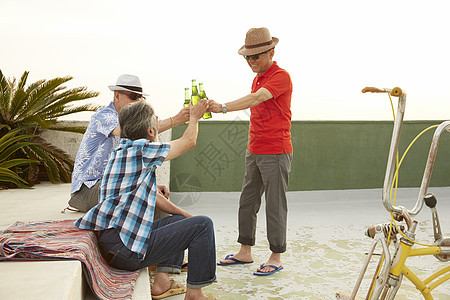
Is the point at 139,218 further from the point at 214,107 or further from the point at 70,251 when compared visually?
the point at 214,107

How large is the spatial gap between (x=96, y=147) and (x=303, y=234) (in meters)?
2.41

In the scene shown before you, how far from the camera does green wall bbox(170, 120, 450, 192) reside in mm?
6691

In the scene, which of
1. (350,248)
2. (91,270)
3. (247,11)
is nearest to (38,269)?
(91,270)

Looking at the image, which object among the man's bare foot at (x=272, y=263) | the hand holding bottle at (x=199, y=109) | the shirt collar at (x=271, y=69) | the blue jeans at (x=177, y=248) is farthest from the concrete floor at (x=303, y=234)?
the shirt collar at (x=271, y=69)

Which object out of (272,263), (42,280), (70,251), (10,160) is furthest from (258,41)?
(10,160)

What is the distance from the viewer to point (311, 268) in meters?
3.82

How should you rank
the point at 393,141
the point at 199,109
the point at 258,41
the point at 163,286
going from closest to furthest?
1. the point at 393,141
2. the point at 163,286
3. the point at 199,109
4. the point at 258,41

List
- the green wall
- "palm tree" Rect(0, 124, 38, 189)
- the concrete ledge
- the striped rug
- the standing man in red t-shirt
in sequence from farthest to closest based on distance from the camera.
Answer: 1. the green wall
2. "palm tree" Rect(0, 124, 38, 189)
3. the standing man in red t-shirt
4. the striped rug
5. the concrete ledge

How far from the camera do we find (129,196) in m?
2.50

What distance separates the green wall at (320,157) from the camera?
6.69 meters

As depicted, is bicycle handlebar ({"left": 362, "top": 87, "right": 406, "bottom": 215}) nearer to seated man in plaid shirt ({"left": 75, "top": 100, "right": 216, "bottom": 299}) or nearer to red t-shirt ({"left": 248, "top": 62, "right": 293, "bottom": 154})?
seated man in plaid shirt ({"left": 75, "top": 100, "right": 216, "bottom": 299})

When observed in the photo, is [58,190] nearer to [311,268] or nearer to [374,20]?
[311,268]

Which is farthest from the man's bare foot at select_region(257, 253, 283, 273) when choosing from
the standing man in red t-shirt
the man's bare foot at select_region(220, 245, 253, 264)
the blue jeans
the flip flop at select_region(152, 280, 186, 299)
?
the blue jeans

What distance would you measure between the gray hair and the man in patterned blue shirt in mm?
707
